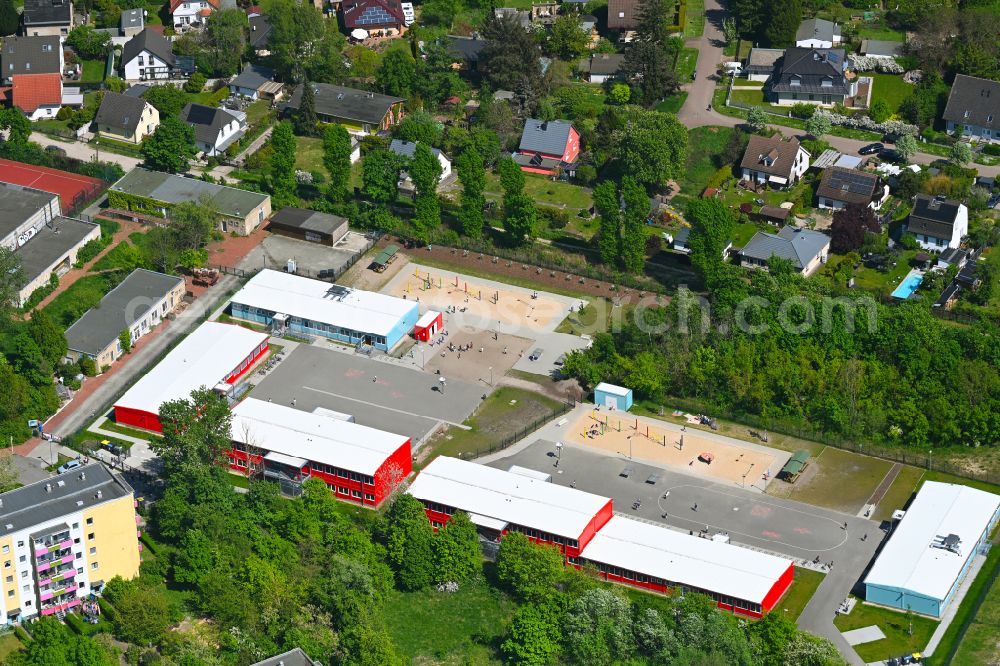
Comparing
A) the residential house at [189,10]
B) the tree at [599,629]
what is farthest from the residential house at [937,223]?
A: the residential house at [189,10]

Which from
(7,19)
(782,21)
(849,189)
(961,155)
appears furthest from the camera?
(7,19)

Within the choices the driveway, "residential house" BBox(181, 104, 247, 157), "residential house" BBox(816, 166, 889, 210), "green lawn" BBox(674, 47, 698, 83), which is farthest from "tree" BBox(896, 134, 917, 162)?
the driveway

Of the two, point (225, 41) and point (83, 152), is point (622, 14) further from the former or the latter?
point (83, 152)

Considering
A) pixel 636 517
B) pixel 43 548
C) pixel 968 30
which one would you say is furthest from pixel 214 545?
pixel 968 30

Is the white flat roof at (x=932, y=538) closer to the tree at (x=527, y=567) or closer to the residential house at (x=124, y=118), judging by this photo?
the tree at (x=527, y=567)

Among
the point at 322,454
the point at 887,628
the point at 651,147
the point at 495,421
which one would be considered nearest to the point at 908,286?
the point at 651,147

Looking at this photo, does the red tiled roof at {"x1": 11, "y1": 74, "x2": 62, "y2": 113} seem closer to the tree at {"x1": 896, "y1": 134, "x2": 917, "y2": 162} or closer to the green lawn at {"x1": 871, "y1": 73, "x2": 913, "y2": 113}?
the green lawn at {"x1": 871, "y1": 73, "x2": 913, "y2": 113}
